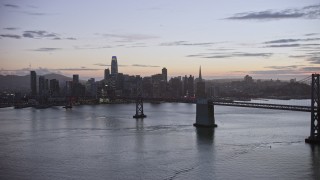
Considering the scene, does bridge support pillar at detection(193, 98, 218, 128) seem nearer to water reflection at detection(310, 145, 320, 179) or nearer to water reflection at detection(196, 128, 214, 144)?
water reflection at detection(196, 128, 214, 144)

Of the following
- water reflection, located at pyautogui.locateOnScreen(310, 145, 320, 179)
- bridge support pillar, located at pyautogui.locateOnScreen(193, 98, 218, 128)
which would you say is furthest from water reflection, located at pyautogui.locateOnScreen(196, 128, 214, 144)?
water reflection, located at pyautogui.locateOnScreen(310, 145, 320, 179)

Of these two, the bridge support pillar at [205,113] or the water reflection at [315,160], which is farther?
the bridge support pillar at [205,113]

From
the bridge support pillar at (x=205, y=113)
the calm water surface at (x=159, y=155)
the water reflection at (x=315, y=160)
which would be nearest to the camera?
the water reflection at (x=315, y=160)

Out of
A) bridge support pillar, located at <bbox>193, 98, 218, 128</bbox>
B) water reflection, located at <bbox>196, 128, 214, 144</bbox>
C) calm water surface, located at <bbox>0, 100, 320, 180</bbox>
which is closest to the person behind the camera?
calm water surface, located at <bbox>0, 100, 320, 180</bbox>

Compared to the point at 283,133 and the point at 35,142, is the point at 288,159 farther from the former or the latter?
the point at 35,142

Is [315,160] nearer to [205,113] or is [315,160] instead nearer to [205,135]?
[205,135]

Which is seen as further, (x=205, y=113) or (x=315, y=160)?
(x=205, y=113)

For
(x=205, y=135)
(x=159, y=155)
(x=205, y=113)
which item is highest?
(x=205, y=113)

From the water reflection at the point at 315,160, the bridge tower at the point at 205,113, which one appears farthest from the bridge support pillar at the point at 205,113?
the water reflection at the point at 315,160

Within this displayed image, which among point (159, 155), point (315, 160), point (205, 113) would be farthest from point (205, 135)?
point (315, 160)

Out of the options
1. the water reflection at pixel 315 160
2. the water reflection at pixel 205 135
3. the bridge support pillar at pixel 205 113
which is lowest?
the water reflection at pixel 315 160

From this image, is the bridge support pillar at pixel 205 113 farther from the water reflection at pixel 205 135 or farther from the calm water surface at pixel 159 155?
the calm water surface at pixel 159 155
